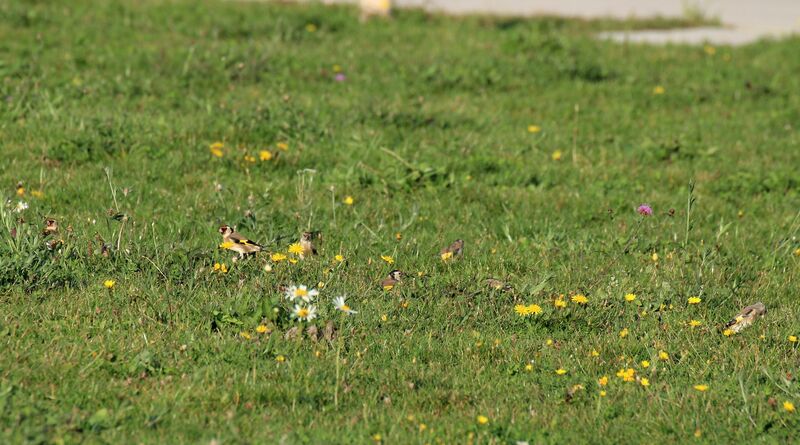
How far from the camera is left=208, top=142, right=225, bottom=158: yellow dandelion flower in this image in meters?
7.64

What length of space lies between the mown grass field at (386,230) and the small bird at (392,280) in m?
0.06

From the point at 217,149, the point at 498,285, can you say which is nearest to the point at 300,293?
the point at 498,285

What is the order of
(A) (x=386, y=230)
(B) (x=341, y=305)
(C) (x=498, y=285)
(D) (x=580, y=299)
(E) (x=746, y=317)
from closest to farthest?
1. (B) (x=341, y=305)
2. (E) (x=746, y=317)
3. (D) (x=580, y=299)
4. (C) (x=498, y=285)
5. (A) (x=386, y=230)

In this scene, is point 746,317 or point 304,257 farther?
point 304,257

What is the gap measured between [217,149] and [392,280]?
250cm

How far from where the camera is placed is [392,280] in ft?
18.6

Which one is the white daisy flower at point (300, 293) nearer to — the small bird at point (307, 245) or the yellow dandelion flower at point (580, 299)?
the small bird at point (307, 245)

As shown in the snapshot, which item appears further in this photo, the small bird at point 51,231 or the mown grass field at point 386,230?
the small bird at point 51,231

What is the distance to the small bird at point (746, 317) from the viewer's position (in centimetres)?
544

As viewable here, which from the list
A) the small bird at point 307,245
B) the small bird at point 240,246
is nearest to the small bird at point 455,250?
the small bird at point 307,245

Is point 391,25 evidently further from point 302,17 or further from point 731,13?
point 731,13

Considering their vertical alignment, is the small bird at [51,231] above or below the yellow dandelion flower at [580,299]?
above

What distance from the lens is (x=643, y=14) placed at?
46.6 feet

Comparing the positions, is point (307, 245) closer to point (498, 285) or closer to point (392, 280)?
point (392, 280)
